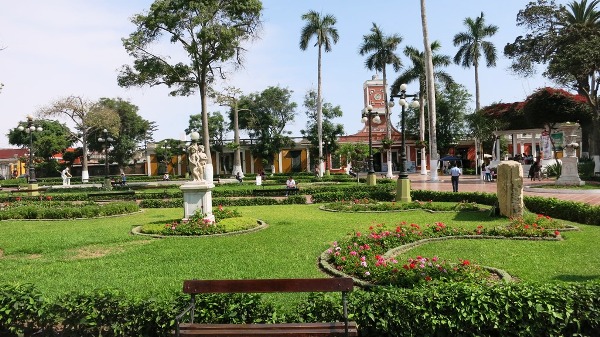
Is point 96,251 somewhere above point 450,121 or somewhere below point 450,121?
below

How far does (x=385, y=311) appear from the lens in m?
3.98

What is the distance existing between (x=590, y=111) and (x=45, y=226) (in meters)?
26.8

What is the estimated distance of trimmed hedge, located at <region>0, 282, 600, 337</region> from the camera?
392 cm

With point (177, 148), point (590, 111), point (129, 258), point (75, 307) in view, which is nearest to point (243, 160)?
point (177, 148)

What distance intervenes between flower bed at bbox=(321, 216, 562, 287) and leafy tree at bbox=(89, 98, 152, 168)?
149 ft

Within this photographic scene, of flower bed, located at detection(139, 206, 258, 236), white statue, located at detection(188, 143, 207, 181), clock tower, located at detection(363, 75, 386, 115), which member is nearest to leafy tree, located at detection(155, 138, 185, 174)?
clock tower, located at detection(363, 75, 386, 115)

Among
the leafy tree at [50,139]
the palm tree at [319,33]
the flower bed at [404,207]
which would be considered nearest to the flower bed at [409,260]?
the flower bed at [404,207]

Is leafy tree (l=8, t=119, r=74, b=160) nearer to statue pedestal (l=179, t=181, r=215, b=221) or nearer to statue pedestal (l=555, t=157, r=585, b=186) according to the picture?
statue pedestal (l=179, t=181, r=215, b=221)

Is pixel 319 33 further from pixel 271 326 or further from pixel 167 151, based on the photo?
pixel 271 326

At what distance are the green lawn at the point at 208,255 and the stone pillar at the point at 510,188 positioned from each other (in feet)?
1.71

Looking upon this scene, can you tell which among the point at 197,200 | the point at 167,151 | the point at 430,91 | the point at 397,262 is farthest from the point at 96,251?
the point at 167,151

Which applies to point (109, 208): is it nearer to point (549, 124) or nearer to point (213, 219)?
point (213, 219)

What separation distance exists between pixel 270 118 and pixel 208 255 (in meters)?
37.7

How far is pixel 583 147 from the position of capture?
3462cm
